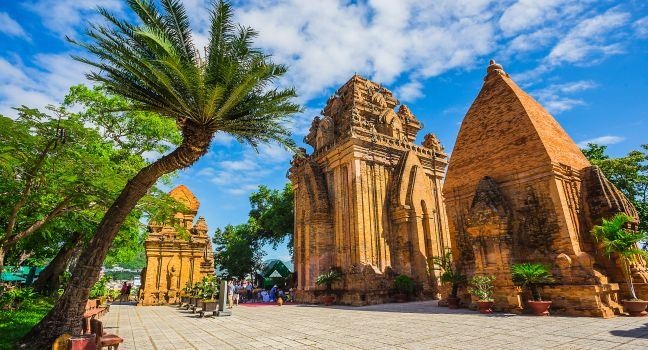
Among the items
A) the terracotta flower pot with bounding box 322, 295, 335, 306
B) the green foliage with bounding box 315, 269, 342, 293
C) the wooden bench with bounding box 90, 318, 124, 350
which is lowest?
the terracotta flower pot with bounding box 322, 295, 335, 306

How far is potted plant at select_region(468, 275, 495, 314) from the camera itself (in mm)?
10812

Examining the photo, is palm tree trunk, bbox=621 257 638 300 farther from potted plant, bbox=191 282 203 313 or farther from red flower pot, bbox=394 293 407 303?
potted plant, bbox=191 282 203 313

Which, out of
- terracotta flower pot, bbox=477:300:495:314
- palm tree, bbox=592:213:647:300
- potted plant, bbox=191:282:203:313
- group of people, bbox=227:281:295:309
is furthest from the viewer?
group of people, bbox=227:281:295:309

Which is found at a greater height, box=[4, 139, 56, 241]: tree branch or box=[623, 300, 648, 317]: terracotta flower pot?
box=[4, 139, 56, 241]: tree branch

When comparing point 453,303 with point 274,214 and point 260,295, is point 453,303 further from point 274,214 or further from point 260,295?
point 274,214

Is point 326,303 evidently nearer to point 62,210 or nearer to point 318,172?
point 318,172

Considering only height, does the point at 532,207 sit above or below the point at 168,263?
above

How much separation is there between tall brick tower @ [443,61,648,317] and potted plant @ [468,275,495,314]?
0.25 m

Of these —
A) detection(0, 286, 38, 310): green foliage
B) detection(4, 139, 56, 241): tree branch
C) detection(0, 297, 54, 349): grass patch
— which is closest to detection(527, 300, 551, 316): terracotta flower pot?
detection(0, 297, 54, 349): grass patch

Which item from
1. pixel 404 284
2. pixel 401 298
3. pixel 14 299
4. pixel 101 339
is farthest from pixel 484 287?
pixel 14 299

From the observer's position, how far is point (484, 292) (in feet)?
35.9

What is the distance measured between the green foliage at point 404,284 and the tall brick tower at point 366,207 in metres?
0.50

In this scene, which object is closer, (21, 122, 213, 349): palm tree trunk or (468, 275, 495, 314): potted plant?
(21, 122, 213, 349): palm tree trunk

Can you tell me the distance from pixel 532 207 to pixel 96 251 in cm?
1253
